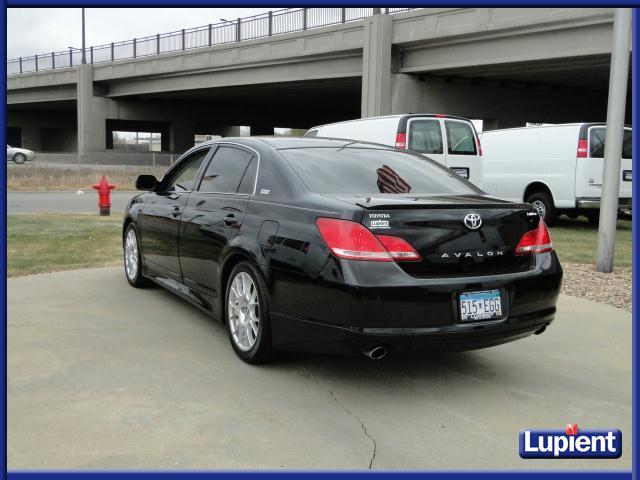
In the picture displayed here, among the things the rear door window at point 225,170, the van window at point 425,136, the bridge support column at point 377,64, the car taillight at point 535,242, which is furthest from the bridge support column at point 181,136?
the car taillight at point 535,242

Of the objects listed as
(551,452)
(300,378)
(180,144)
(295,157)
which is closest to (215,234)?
(295,157)

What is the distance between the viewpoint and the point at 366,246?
12.3 feet

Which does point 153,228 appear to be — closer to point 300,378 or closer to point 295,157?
point 295,157

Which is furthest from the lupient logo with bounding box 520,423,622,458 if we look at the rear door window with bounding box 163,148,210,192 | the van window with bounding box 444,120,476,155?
the van window with bounding box 444,120,476,155

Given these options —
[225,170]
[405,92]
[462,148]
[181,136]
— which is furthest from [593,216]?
[181,136]

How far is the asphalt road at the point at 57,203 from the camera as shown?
16.6 metres

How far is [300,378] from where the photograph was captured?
427 cm

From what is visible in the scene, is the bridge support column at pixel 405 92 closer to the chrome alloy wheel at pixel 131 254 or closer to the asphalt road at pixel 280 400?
the chrome alloy wheel at pixel 131 254

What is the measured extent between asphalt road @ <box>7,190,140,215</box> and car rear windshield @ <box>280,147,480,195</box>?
38.2ft

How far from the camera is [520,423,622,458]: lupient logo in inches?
121

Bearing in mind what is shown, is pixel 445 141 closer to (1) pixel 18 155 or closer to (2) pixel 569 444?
(2) pixel 569 444

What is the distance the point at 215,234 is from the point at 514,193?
11.0 m

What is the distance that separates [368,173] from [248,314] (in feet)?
4.27

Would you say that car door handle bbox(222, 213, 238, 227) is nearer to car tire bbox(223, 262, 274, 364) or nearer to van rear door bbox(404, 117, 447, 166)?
car tire bbox(223, 262, 274, 364)
